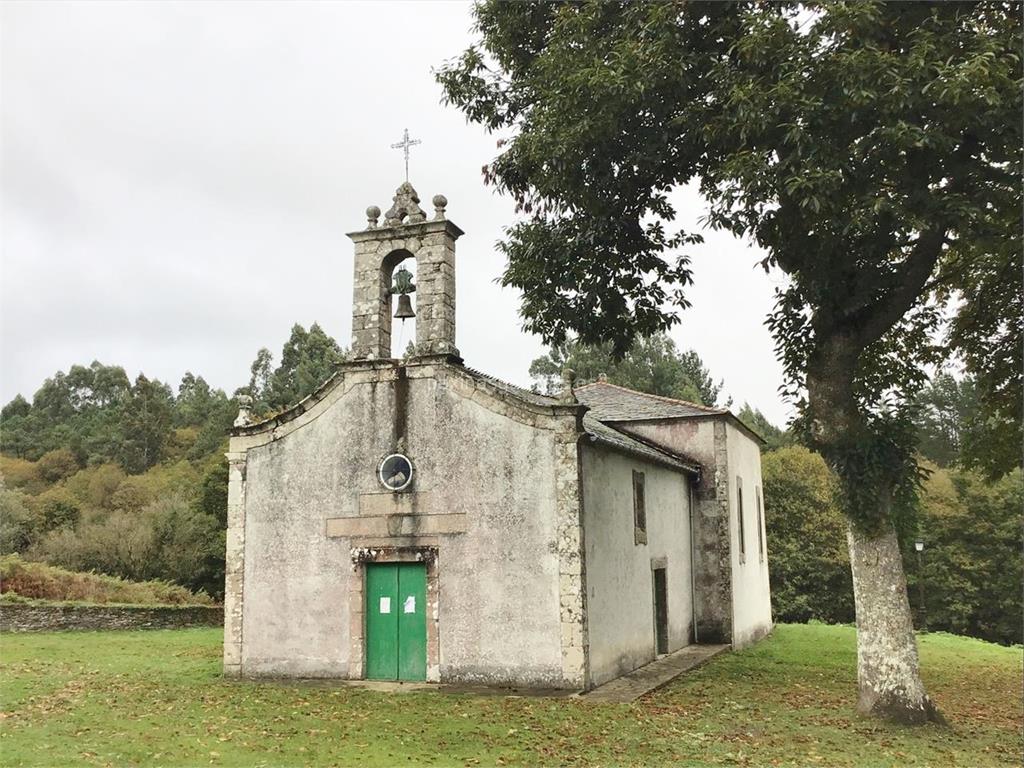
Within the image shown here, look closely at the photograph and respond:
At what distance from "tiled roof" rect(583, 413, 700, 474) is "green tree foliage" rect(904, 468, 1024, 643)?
84.0 ft

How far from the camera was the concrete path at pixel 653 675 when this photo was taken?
42.4ft

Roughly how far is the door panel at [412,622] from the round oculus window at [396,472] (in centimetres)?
139

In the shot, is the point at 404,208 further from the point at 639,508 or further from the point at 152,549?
the point at 152,549

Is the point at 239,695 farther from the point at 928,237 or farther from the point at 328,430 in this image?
the point at 928,237

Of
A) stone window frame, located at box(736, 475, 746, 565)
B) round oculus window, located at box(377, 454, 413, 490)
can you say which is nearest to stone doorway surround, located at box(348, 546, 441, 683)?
round oculus window, located at box(377, 454, 413, 490)

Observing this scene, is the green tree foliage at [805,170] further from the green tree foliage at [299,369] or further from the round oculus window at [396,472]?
the green tree foliage at [299,369]

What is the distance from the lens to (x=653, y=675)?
49.4 feet

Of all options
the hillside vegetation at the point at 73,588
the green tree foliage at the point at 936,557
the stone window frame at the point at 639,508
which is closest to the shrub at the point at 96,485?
the hillside vegetation at the point at 73,588

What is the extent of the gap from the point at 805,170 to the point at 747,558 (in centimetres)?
1576

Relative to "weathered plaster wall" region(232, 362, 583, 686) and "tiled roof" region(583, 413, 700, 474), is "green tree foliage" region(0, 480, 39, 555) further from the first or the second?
"tiled roof" region(583, 413, 700, 474)

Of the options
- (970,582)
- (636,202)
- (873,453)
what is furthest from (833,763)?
(970,582)

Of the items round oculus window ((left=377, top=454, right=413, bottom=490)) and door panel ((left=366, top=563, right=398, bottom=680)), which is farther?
round oculus window ((left=377, top=454, right=413, bottom=490))

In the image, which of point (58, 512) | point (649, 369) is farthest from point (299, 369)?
point (649, 369)

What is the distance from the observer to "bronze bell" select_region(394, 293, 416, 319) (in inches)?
602
